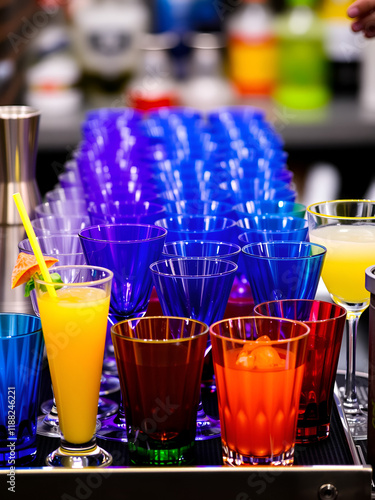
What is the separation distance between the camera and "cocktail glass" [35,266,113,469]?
863 millimetres

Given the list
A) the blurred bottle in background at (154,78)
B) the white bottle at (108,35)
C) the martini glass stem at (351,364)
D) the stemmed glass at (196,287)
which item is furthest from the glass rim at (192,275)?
the white bottle at (108,35)

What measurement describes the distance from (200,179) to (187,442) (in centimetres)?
76

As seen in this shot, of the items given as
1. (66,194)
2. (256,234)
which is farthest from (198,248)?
(66,194)

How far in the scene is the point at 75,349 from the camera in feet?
2.86

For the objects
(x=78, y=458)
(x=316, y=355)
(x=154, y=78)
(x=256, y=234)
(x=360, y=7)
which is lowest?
(x=78, y=458)

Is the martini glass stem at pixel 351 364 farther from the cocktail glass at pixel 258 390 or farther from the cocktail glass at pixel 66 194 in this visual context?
the cocktail glass at pixel 66 194

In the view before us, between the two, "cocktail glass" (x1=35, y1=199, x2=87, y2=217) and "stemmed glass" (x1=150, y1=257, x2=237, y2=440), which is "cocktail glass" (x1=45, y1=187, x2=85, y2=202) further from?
"stemmed glass" (x1=150, y1=257, x2=237, y2=440)

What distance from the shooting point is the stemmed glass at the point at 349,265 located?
1.10m

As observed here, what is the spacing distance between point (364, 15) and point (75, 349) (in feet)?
2.65

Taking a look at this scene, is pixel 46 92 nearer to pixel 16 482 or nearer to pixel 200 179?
pixel 200 179

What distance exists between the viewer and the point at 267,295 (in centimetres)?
99

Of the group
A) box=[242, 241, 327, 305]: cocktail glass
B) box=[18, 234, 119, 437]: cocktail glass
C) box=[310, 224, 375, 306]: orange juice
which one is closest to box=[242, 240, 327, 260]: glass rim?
box=[242, 241, 327, 305]: cocktail glass

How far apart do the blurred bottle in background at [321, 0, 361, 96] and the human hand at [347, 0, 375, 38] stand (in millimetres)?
1836

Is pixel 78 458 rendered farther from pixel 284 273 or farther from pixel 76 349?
pixel 284 273
